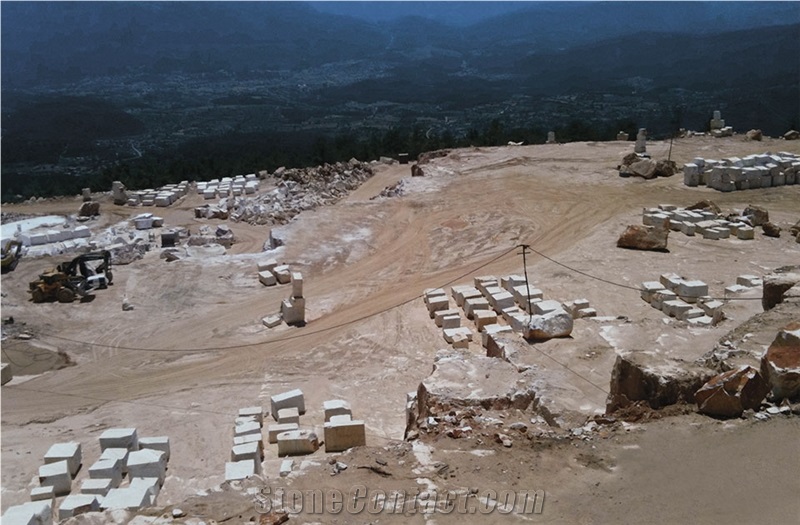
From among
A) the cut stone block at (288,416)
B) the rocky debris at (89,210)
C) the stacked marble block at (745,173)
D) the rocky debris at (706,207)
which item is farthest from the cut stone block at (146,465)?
the rocky debris at (89,210)

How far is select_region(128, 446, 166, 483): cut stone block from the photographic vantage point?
32.2 feet

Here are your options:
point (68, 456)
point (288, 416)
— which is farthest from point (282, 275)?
point (68, 456)

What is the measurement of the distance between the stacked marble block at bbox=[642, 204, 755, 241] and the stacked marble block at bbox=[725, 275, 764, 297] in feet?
14.8

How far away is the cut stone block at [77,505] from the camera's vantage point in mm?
8828

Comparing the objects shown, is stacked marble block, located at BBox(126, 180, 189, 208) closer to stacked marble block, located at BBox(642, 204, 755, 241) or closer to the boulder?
stacked marble block, located at BBox(642, 204, 755, 241)

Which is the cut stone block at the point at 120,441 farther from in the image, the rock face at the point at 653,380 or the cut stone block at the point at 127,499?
the rock face at the point at 653,380

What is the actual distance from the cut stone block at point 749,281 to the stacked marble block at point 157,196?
992 inches

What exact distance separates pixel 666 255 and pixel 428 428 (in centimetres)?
1204

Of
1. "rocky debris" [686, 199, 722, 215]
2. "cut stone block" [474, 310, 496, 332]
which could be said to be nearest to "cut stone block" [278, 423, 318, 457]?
"cut stone block" [474, 310, 496, 332]

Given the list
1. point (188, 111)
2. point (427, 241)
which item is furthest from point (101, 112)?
point (427, 241)

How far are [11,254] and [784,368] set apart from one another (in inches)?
953

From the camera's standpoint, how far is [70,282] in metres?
20.2

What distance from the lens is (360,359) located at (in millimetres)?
14367

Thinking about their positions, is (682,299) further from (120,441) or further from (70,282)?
(70,282)
